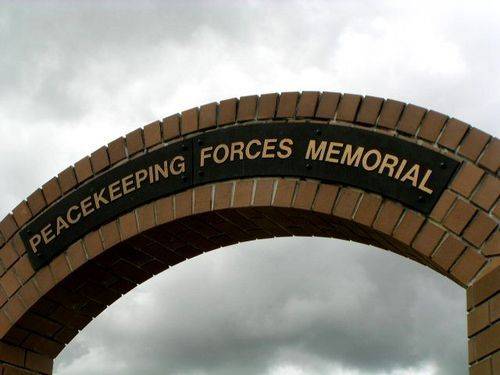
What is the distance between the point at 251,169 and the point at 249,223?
395mm

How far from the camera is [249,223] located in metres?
5.05

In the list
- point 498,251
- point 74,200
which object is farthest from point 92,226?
point 498,251

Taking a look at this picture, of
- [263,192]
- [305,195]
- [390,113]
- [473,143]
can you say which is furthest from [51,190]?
[473,143]

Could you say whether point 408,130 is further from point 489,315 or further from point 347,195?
point 489,315

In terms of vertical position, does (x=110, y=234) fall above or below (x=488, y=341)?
above

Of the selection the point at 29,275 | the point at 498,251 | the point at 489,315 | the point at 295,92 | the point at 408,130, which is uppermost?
the point at 295,92

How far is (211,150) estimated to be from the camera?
502 centimetres

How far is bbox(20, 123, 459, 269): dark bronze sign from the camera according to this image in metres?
4.34

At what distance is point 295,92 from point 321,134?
350 millimetres

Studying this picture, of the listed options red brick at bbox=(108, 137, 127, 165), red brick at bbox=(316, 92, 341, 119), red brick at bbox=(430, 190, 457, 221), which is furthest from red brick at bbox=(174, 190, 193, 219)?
red brick at bbox=(430, 190, 457, 221)

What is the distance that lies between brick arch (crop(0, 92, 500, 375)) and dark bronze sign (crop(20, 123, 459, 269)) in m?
0.05

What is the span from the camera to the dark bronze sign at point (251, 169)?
14.2 ft

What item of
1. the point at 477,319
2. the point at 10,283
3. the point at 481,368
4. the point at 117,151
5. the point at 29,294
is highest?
the point at 117,151

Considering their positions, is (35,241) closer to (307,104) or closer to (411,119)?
(307,104)
